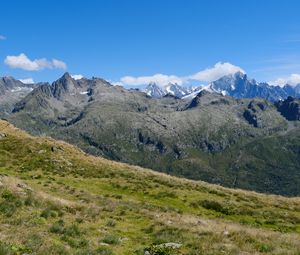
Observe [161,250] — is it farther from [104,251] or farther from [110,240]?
[110,240]

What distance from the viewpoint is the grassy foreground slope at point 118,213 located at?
800 inches

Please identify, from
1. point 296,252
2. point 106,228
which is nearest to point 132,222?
point 106,228

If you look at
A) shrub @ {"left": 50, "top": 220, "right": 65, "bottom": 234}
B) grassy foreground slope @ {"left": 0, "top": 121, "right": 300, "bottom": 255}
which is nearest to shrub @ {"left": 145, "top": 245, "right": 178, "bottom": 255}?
grassy foreground slope @ {"left": 0, "top": 121, "right": 300, "bottom": 255}

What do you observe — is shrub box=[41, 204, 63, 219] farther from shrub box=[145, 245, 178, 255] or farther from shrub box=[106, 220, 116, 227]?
shrub box=[145, 245, 178, 255]

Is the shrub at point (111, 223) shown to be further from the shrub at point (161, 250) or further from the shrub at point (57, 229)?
the shrub at point (161, 250)

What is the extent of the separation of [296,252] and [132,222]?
11.9 m

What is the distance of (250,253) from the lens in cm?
1953

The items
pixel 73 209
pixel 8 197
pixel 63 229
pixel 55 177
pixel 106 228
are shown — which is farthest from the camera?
pixel 55 177

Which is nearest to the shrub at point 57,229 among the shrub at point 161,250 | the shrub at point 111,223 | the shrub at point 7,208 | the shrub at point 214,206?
the shrub at point 7,208

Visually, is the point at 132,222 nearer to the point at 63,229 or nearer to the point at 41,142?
the point at 63,229

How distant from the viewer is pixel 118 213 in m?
30.8

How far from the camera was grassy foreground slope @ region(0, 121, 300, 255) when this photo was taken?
2031 cm

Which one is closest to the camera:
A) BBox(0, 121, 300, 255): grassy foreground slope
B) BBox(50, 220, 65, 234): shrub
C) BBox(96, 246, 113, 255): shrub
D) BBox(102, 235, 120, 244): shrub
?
BBox(96, 246, 113, 255): shrub

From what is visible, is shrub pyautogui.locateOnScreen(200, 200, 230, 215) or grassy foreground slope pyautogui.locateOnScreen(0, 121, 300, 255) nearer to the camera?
grassy foreground slope pyautogui.locateOnScreen(0, 121, 300, 255)
